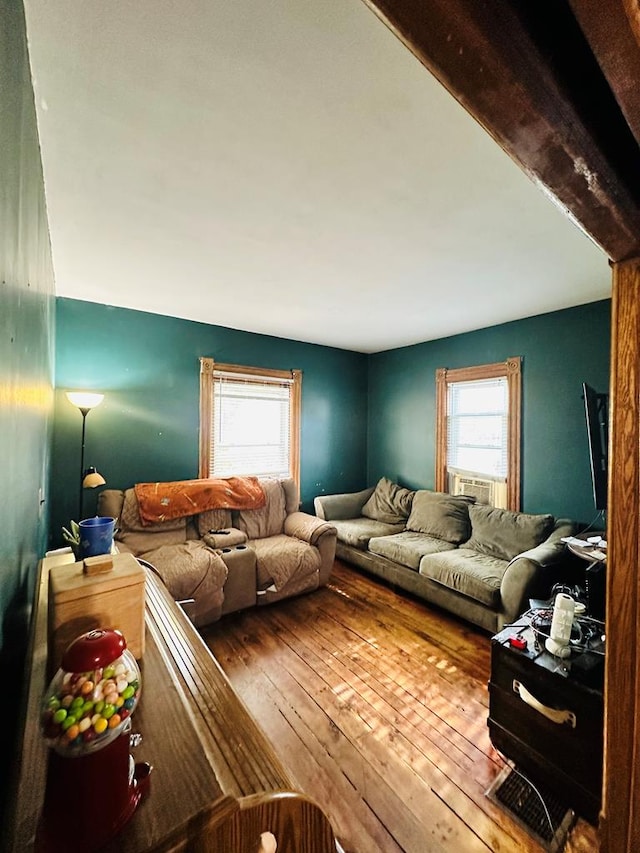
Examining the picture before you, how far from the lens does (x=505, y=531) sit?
3.07m

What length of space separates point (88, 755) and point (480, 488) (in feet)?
12.7

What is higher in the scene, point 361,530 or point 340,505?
point 340,505

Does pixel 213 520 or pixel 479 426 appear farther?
pixel 479 426

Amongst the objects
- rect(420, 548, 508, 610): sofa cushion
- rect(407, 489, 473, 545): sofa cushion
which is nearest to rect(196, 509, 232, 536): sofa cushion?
rect(420, 548, 508, 610): sofa cushion

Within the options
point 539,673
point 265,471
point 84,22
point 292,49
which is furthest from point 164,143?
point 265,471

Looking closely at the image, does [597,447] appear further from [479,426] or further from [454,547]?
[479,426]

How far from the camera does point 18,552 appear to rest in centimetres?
94

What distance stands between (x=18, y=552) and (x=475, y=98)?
53.9 inches

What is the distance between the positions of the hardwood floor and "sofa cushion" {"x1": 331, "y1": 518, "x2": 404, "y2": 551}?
0.68 metres

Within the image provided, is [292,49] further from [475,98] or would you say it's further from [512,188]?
[512,188]

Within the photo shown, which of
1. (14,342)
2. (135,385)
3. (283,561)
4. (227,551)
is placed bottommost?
(283,561)

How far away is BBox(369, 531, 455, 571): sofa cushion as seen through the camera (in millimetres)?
3129

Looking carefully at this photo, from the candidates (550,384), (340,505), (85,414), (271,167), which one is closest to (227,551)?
(85,414)

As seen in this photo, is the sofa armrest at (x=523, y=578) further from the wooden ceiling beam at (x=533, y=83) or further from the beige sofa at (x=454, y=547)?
the wooden ceiling beam at (x=533, y=83)
